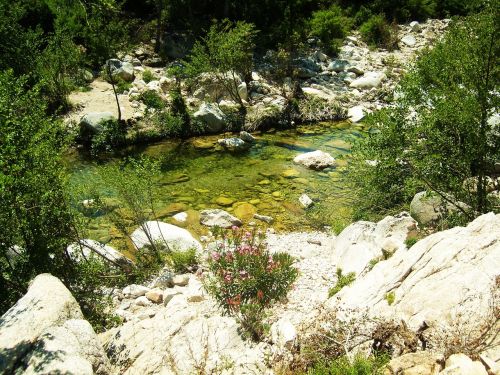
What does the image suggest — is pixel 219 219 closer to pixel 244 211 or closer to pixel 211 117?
pixel 244 211

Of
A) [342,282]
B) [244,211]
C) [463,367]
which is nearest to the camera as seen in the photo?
[463,367]

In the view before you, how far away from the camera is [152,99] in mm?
20250

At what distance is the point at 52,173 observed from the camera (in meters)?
7.57

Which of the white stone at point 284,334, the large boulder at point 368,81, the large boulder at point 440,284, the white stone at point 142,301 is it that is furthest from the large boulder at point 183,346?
the large boulder at point 368,81

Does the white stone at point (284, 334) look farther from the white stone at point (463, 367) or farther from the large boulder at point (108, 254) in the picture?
the large boulder at point (108, 254)

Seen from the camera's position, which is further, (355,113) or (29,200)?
(355,113)

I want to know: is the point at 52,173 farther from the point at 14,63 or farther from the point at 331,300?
the point at 14,63

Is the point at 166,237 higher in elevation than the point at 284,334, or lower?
lower

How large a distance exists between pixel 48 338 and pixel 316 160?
1351cm

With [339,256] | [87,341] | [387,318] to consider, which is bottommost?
[339,256]

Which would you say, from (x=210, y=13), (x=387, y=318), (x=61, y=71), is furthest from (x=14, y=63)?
(x=387, y=318)

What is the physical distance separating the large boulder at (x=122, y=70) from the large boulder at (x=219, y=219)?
12.5 meters

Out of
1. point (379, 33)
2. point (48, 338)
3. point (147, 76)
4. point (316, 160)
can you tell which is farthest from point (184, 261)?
point (379, 33)

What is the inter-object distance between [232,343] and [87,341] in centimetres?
225
